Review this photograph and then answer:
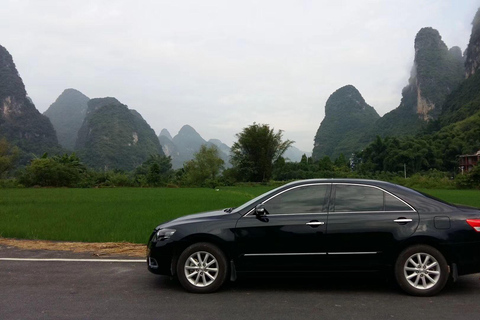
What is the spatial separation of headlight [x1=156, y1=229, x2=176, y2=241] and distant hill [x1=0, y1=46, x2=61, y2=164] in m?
109

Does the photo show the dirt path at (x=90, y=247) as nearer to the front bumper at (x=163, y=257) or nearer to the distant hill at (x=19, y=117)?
the front bumper at (x=163, y=257)

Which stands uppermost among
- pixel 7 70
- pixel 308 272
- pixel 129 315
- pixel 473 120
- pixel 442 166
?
pixel 7 70

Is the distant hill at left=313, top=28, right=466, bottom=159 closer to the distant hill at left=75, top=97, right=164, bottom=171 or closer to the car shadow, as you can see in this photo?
the distant hill at left=75, top=97, right=164, bottom=171

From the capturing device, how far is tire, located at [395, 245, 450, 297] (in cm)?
506

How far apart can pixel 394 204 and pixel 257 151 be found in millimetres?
58478

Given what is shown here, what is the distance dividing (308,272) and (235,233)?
3.47 feet

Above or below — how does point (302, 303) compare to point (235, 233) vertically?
below

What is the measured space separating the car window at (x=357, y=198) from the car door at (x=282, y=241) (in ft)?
0.84

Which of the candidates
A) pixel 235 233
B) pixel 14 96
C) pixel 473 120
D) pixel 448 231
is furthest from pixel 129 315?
pixel 14 96

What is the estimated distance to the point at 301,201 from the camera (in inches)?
213

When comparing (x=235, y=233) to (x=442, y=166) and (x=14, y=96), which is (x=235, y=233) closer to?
(x=442, y=166)

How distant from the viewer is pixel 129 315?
Answer: 440cm

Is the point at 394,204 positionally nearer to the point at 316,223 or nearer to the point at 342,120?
the point at 316,223

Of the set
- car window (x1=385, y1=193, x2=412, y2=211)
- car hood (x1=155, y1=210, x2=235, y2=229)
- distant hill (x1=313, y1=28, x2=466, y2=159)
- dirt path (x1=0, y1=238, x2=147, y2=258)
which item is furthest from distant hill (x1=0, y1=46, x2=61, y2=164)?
car window (x1=385, y1=193, x2=412, y2=211)
